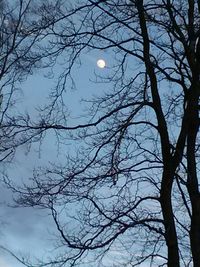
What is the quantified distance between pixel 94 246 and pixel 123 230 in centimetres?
56

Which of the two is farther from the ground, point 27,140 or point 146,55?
point 146,55

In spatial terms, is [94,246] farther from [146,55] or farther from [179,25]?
[179,25]

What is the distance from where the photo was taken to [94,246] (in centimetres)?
939

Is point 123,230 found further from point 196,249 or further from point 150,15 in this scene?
point 150,15

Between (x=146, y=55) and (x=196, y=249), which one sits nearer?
(x=196, y=249)

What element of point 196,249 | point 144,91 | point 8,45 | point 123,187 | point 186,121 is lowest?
point 196,249

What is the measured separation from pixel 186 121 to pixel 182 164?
0.90m

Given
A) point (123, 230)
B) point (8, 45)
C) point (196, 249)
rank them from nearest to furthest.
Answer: point (196, 249)
point (123, 230)
point (8, 45)

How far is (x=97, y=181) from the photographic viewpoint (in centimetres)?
987

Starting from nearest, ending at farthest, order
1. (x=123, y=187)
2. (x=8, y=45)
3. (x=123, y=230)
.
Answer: (x=123, y=230), (x=123, y=187), (x=8, y=45)

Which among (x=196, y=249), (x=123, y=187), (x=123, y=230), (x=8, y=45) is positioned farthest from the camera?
(x=8, y=45)

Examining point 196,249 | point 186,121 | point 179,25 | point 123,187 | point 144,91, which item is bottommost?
point 196,249

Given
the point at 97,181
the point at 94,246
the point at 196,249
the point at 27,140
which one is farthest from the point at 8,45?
the point at 196,249

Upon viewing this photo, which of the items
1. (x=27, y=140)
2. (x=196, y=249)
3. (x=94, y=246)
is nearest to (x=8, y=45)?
(x=27, y=140)
